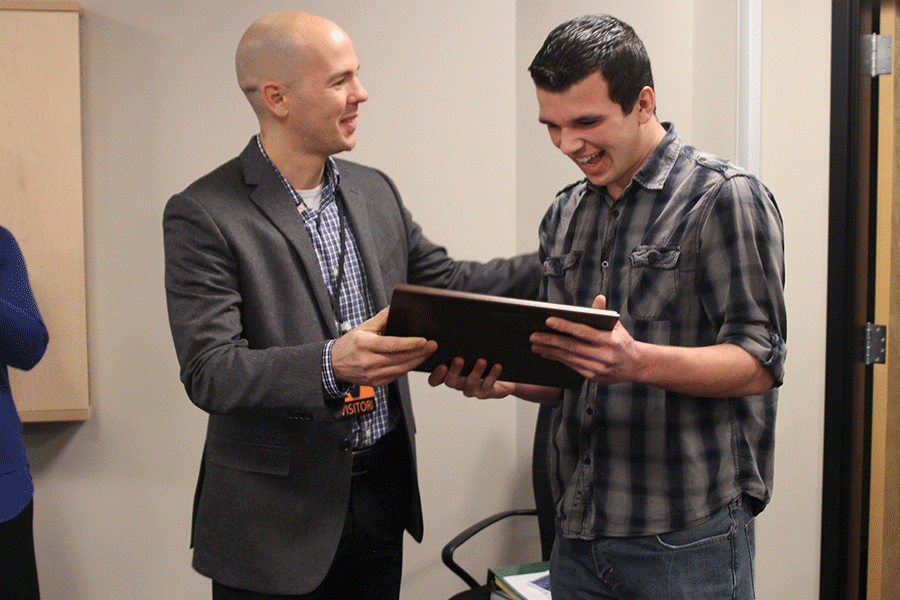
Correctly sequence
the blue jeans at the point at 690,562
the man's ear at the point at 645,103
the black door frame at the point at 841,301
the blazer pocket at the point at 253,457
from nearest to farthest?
1. the blue jeans at the point at 690,562
2. the man's ear at the point at 645,103
3. the blazer pocket at the point at 253,457
4. the black door frame at the point at 841,301

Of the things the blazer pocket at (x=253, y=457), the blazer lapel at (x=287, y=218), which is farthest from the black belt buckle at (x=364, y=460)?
the blazer lapel at (x=287, y=218)

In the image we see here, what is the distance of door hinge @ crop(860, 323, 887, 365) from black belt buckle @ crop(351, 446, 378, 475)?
5.29ft

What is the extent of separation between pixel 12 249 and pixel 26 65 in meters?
0.72

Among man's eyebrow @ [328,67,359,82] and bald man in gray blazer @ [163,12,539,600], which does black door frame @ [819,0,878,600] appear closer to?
bald man in gray blazer @ [163,12,539,600]

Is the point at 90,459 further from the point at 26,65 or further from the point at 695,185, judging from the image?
the point at 695,185

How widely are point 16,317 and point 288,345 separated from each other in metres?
0.89

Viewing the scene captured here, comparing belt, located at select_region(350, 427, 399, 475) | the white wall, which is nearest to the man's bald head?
belt, located at select_region(350, 427, 399, 475)

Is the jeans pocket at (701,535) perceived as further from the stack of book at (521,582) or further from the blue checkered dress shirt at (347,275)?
the stack of book at (521,582)

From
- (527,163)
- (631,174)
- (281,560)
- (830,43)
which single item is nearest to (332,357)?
(281,560)

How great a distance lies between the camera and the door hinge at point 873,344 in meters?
2.29

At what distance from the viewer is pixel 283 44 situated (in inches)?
65.4

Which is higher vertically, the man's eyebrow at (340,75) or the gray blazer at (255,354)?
the man's eyebrow at (340,75)

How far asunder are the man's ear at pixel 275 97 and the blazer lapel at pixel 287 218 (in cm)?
13

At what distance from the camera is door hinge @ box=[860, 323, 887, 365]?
90.1 inches
